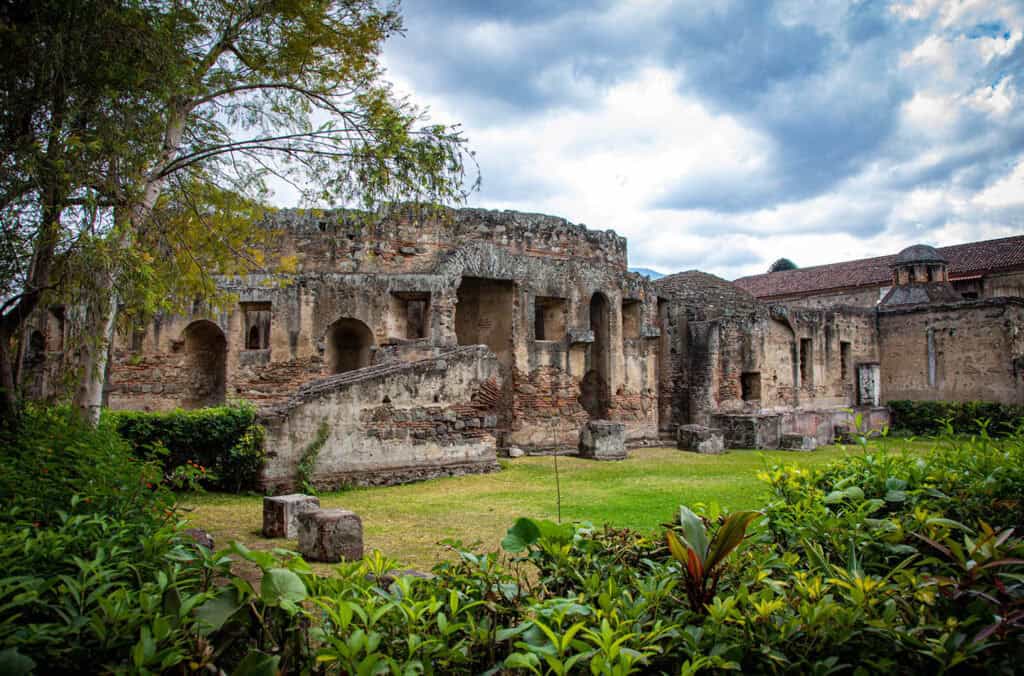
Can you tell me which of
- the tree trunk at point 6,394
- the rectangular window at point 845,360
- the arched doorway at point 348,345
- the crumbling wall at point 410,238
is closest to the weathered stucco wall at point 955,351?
the rectangular window at point 845,360

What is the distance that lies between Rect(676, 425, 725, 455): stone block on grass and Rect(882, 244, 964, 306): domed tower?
56.7 ft

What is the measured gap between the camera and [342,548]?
660 centimetres

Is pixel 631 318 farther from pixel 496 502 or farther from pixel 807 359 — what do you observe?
pixel 496 502

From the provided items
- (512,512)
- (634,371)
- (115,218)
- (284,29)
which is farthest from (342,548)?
(634,371)

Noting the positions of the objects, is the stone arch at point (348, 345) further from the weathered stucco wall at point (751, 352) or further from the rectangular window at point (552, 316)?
the weathered stucco wall at point (751, 352)

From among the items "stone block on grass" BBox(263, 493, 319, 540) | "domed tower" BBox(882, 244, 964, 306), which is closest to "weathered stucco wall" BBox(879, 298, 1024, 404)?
"domed tower" BBox(882, 244, 964, 306)

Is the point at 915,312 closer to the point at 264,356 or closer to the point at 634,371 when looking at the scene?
the point at 634,371

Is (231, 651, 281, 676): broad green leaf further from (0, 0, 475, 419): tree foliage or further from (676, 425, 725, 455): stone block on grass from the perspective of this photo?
(676, 425, 725, 455): stone block on grass

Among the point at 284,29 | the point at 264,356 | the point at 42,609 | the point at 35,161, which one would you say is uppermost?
the point at 284,29

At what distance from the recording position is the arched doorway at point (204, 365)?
1794cm

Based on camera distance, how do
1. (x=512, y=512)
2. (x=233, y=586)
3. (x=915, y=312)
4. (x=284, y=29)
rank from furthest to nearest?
1. (x=915, y=312)
2. (x=512, y=512)
3. (x=284, y=29)
4. (x=233, y=586)

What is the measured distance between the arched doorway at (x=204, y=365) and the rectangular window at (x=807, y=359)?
763 inches

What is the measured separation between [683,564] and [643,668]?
50cm

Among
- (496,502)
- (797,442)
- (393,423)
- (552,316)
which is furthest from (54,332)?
(797,442)
